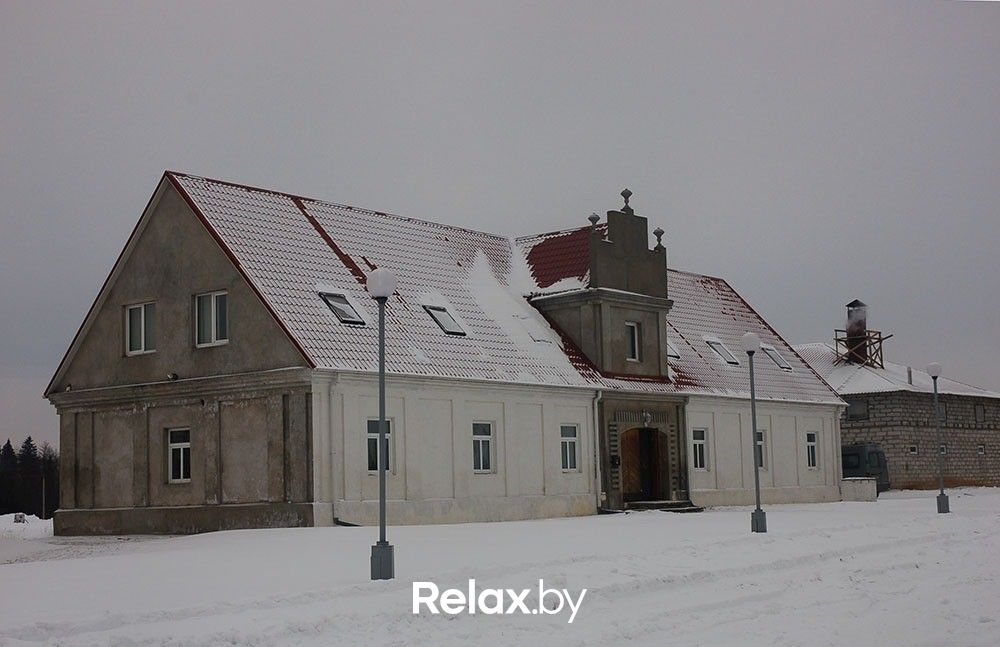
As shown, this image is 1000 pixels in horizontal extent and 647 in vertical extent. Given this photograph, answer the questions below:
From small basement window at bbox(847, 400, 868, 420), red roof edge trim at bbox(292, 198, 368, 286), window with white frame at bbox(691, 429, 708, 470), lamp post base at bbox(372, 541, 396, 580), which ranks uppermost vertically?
red roof edge trim at bbox(292, 198, 368, 286)

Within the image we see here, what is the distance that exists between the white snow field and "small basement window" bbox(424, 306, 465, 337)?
833 cm

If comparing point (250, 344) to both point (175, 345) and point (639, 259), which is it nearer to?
point (175, 345)

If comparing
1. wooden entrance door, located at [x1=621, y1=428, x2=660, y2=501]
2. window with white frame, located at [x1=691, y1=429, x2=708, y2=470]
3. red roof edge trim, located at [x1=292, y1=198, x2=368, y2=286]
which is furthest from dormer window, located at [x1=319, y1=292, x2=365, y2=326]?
window with white frame, located at [x1=691, y1=429, x2=708, y2=470]

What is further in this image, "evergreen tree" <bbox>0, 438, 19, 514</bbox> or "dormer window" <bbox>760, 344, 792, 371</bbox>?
"evergreen tree" <bbox>0, 438, 19, 514</bbox>

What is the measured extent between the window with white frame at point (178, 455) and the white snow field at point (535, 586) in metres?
5.02

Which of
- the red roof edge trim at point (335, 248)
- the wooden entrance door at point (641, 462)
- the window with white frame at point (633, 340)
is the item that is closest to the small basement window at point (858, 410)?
the wooden entrance door at point (641, 462)

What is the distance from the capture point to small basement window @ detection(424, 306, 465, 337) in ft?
111

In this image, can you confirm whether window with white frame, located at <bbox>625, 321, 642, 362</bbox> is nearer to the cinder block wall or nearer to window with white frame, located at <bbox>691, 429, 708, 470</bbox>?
window with white frame, located at <bbox>691, 429, 708, 470</bbox>

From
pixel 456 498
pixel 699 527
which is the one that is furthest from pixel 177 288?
pixel 699 527

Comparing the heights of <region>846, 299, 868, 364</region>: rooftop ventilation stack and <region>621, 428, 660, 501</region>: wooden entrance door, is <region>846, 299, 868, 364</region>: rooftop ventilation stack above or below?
above

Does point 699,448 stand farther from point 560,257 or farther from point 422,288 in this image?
point 422,288

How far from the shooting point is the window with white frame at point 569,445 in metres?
35.3

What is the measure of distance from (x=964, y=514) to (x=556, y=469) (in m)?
10.5

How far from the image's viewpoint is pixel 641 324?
130 feet
